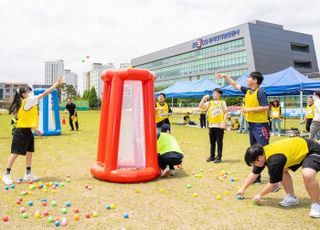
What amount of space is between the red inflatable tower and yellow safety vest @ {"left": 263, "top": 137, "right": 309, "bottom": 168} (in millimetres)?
2687

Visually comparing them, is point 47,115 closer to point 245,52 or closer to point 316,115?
point 316,115

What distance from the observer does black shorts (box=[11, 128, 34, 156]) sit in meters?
5.98

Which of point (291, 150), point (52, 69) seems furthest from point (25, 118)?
point (52, 69)

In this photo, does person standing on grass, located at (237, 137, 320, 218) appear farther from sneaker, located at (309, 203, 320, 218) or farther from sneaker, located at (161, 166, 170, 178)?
sneaker, located at (161, 166, 170, 178)

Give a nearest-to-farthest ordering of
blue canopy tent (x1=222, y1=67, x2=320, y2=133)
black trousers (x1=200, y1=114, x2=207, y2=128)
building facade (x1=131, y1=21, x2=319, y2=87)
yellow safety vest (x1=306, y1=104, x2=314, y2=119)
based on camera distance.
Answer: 1. yellow safety vest (x1=306, y1=104, x2=314, y2=119)
2. blue canopy tent (x1=222, y1=67, x2=320, y2=133)
3. black trousers (x1=200, y1=114, x2=207, y2=128)
4. building facade (x1=131, y1=21, x2=319, y2=87)

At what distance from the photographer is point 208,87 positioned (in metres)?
21.7

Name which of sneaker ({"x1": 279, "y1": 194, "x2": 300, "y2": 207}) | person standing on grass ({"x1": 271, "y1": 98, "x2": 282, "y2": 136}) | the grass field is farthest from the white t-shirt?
person standing on grass ({"x1": 271, "y1": 98, "x2": 282, "y2": 136})

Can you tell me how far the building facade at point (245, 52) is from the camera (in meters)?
63.7

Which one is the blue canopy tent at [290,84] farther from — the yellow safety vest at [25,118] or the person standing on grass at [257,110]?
the yellow safety vest at [25,118]

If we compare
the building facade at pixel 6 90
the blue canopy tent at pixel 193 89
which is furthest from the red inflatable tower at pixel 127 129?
the building facade at pixel 6 90

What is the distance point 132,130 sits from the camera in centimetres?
677

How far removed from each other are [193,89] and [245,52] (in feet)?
150

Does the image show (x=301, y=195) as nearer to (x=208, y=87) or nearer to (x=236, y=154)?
(x=236, y=154)

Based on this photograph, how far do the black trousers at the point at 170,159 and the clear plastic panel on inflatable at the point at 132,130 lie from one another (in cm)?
37
